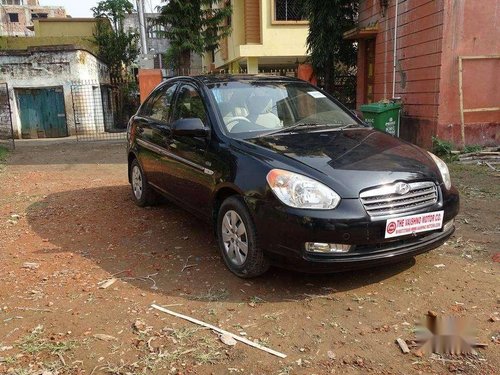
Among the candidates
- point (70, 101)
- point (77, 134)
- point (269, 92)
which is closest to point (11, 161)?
point (77, 134)

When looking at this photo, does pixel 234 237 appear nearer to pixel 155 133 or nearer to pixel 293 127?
pixel 293 127

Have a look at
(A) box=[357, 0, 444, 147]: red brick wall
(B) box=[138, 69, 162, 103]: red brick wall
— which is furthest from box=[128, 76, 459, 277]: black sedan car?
(B) box=[138, 69, 162, 103]: red brick wall

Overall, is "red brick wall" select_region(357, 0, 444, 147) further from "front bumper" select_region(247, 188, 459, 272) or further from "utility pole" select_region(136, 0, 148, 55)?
"utility pole" select_region(136, 0, 148, 55)

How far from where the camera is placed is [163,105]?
18.1 ft

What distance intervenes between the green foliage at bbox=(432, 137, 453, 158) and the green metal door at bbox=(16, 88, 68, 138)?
47.9 ft

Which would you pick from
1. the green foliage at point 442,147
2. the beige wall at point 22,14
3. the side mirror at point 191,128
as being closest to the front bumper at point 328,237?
the side mirror at point 191,128

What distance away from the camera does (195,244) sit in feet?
15.7

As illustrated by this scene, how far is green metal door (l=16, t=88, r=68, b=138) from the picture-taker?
719 inches

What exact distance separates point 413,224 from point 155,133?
3.18 metres

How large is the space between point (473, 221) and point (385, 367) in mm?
3061

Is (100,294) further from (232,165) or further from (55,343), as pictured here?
(232,165)

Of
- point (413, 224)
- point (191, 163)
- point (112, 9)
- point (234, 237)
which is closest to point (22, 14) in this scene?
point (112, 9)

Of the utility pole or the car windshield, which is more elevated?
the utility pole

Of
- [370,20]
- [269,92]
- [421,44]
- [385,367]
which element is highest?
[370,20]
